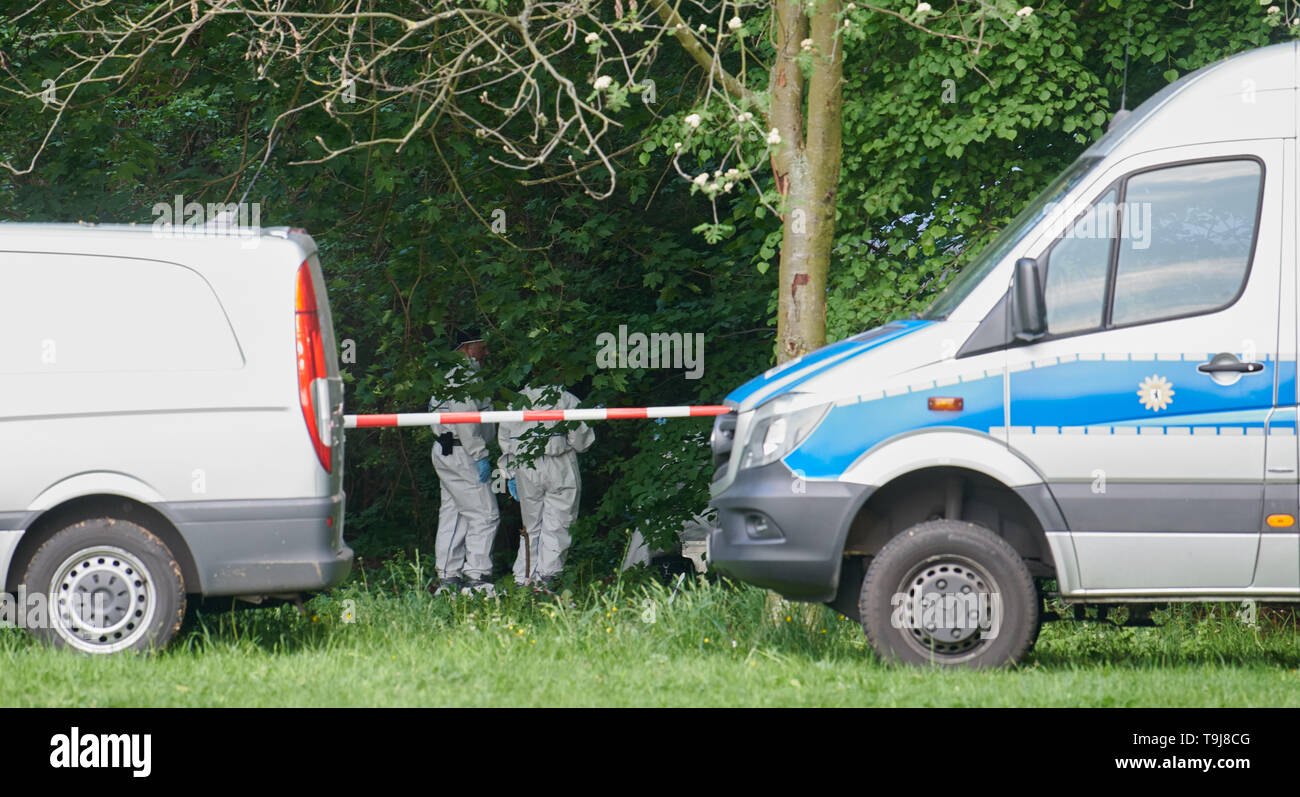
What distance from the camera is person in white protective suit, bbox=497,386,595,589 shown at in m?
13.5

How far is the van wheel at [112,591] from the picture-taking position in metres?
6.37

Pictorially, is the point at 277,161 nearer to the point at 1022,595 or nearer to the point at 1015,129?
the point at 1015,129

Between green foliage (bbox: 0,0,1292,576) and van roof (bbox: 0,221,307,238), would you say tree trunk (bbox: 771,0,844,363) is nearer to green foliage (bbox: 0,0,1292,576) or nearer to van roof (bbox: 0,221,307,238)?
green foliage (bbox: 0,0,1292,576)

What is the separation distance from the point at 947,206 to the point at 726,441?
3.46 meters

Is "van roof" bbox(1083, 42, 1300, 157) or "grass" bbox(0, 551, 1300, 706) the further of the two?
"van roof" bbox(1083, 42, 1300, 157)

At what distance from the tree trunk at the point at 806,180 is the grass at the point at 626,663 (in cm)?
154

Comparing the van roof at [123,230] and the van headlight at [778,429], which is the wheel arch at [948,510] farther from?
the van roof at [123,230]

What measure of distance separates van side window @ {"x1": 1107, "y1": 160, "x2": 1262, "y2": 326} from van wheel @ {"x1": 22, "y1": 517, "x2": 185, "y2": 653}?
4.18 m

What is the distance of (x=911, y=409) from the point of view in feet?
20.4

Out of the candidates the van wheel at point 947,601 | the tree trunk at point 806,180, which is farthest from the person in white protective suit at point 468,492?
the van wheel at point 947,601

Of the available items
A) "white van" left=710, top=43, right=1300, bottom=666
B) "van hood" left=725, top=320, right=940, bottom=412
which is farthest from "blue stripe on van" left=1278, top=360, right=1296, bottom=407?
"van hood" left=725, top=320, right=940, bottom=412

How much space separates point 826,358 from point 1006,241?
3.08 feet
